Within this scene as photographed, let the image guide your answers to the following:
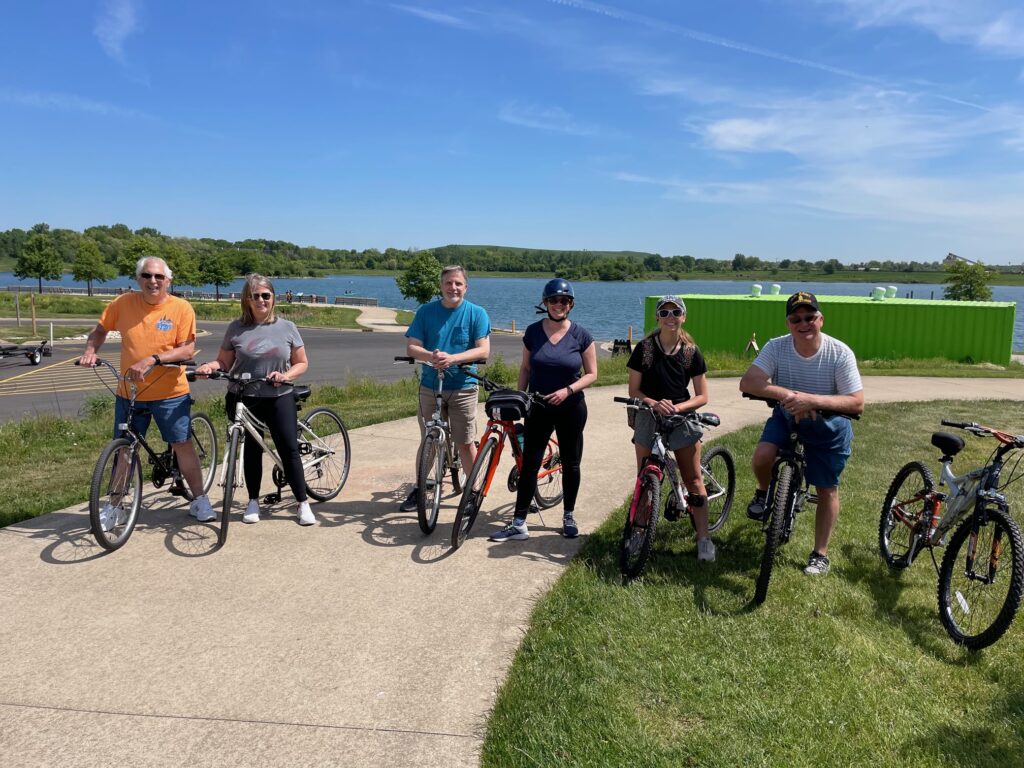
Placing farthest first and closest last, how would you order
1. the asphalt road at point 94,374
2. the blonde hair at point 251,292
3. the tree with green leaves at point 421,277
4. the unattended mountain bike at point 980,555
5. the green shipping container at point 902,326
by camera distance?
the tree with green leaves at point 421,277 → the green shipping container at point 902,326 → the asphalt road at point 94,374 → the blonde hair at point 251,292 → the unattended mountain bike at point 980,555

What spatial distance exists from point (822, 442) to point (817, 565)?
0.85m

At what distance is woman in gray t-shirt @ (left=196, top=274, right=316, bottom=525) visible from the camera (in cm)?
498

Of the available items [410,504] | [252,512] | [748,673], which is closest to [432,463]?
[410,504]

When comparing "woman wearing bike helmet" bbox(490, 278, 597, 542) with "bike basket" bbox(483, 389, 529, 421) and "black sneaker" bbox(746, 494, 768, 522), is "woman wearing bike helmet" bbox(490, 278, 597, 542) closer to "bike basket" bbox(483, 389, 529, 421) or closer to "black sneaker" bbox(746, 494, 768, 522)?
"bike basket" bbox(483, 389, 529, 421)

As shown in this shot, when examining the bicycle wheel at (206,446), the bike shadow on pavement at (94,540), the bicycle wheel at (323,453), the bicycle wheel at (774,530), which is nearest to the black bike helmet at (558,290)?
the bicycle wheel at (774,530)

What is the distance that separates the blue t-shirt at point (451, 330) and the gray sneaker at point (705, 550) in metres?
1.98

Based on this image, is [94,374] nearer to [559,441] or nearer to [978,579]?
[559,441]

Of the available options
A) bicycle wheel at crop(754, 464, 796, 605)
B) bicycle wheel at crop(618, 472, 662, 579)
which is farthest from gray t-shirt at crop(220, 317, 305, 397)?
bicycle wheel at crop(754, 464, 796, 605)

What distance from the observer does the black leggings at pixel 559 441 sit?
190 inches

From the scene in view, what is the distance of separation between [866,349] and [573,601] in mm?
20366

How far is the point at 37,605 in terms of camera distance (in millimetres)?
3816

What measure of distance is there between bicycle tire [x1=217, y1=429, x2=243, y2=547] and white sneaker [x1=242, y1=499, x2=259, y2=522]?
31 cm

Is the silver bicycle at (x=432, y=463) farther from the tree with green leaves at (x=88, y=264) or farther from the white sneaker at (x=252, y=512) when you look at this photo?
the tree with green leaves at (x=88, y=264)

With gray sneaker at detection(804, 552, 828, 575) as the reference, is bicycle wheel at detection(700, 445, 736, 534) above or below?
above
